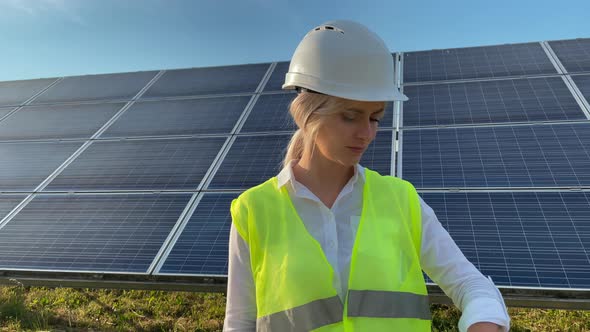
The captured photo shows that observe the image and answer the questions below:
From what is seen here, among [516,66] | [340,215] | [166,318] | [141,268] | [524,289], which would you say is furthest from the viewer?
[516,66]

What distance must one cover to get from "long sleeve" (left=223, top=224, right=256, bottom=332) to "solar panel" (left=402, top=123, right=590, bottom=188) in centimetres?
344

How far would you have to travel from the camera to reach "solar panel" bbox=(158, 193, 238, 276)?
419cm

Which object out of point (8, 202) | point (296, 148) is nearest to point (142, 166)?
point (8, 202)

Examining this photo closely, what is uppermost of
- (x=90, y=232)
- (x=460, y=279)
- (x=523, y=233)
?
(x=90, y=232)

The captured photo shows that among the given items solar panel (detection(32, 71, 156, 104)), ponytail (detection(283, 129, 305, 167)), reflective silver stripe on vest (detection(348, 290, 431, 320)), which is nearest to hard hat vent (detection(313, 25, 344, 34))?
ponytail (detection(283, 129, 305, 167))

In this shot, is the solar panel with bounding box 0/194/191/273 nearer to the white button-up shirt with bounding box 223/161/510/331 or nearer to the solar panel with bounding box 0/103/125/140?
the solar panel with bounding box 0/103/125/140

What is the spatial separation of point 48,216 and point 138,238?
1.49 m

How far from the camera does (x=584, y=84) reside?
6.14 metres

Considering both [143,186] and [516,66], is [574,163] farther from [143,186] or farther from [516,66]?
[143,186]

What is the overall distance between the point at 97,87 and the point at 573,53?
9462mm

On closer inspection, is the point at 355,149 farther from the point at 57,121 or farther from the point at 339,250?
the point at 57,121

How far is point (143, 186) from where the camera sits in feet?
18.3

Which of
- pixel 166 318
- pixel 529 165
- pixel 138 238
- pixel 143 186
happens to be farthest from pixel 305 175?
pixel 166 318

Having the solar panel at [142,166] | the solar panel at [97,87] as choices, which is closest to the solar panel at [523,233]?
the solar panel at [142,166]
